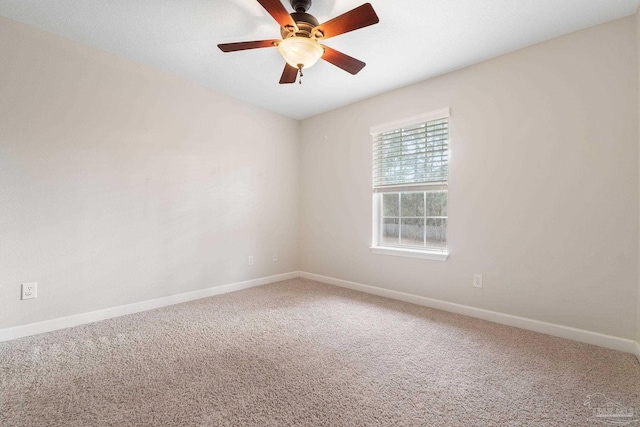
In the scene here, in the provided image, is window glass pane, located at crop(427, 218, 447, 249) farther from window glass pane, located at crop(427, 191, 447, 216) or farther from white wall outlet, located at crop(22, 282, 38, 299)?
white wall outlet, located at crop(22, 282, 38, 299)

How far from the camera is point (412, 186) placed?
10.5ft

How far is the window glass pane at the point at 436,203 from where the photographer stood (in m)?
2.99

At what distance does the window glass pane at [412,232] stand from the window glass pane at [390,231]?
10cm

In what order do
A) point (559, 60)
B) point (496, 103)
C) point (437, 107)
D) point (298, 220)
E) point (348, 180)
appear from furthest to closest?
point (298, 220)
point (348, 180)
point (437, 107)
point (496, 103)
point (559, 60)

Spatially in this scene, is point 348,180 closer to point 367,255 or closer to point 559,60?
point 367,255

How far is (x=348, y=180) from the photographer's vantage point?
3.82 m

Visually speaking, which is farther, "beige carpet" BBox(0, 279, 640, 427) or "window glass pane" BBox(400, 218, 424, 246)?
"window glass pane" BBox(400, 218, 424, 246)

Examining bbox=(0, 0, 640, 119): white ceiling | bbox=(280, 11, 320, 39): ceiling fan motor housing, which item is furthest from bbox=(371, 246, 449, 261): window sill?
bbox=(280, 11, 320, 39): ceiling fan motor housing

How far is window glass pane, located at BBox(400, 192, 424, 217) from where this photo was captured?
125 inches

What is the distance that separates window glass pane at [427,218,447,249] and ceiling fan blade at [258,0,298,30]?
7.40 ft

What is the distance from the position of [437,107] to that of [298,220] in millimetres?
2478

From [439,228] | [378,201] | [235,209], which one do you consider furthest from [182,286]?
[439,228]

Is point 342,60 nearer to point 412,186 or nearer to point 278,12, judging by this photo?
point 278,12

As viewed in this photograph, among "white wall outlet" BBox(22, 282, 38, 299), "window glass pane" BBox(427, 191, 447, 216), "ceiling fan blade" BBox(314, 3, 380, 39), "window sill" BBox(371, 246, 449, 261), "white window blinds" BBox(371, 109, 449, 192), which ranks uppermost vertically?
"ceiling fan blade" BBox(314, 3, 380, 39)
